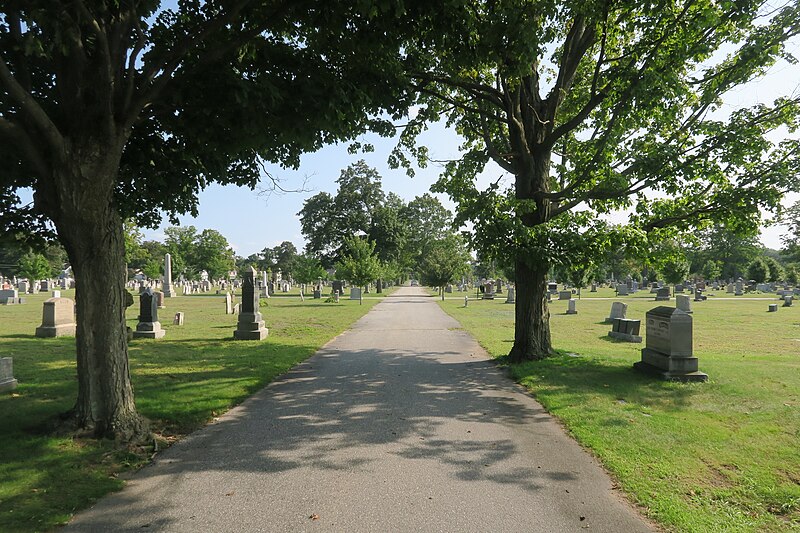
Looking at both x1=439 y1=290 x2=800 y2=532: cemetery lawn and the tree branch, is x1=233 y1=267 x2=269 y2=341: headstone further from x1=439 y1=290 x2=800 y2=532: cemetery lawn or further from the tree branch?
the tree branch

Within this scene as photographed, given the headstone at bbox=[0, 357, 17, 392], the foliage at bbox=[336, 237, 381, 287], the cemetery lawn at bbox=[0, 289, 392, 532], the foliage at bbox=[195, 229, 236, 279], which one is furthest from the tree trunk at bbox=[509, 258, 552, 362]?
the foliage at bbox=[195, 229, 236, 279]

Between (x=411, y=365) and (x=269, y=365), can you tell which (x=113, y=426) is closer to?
(x=269, y=365)

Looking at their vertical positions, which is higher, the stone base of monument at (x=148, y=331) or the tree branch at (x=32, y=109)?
the tree branch at (x=32, y=109)

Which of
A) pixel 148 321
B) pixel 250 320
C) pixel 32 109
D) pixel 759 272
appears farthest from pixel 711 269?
pixel 32 109

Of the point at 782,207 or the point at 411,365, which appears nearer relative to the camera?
the point at 782,207

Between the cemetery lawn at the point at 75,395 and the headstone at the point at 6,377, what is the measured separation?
0.18 m

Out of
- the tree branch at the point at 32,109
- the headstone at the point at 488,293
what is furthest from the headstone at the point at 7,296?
the headstone at the point at 488,293

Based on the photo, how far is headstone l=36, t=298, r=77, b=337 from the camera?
1391 cm

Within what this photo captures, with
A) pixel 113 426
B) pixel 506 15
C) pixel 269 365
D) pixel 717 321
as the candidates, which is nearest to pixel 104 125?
pixel 113 426

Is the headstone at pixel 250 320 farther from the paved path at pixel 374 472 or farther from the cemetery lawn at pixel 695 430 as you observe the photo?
the cemetery lawn at pixel 695 430

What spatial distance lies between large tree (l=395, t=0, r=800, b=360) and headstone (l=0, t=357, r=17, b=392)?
8442 mm

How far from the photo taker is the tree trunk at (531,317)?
10586 mm

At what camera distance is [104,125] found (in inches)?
202

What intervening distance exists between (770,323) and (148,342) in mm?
24486
